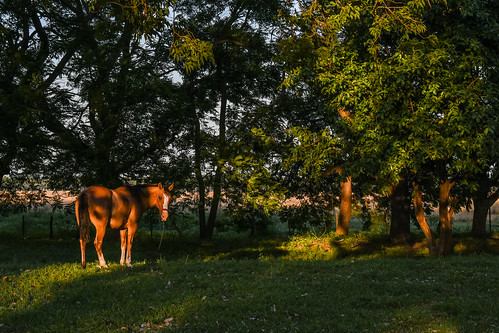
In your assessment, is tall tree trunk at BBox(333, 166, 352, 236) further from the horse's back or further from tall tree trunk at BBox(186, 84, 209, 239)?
the horse's back

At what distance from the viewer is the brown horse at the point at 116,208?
14.6 meters

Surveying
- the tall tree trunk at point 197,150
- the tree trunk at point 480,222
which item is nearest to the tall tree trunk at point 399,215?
the tree trunk at point 480,222

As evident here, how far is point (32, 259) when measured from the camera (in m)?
23.1

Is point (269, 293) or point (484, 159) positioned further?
point (484, 159)

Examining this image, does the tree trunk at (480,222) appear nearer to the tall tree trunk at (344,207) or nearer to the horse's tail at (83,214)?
the tall tree trunk at (344,207)

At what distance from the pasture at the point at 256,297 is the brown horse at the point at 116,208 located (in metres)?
1.01

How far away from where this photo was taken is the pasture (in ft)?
30.7

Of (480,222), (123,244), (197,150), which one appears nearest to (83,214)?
(123,244)

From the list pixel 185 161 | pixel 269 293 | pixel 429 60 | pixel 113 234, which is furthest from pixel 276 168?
pixel 269 293

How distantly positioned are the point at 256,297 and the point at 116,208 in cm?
638

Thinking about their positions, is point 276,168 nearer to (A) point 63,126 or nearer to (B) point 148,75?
(B) point 148,75

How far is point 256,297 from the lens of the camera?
11016 millimetres

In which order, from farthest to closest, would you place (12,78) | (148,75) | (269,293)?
(148,75)
(12,78)
(269,293)

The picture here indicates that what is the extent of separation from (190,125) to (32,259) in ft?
35.9
